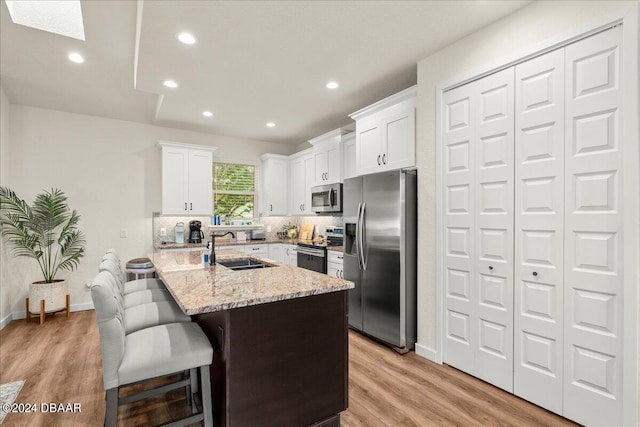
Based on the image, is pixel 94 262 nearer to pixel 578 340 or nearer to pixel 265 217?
pixel 265 217

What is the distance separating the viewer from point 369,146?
3715 mm

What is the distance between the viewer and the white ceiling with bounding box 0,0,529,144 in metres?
2.30

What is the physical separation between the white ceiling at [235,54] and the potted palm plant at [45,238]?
1.36 meters

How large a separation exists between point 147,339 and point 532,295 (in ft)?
8.17

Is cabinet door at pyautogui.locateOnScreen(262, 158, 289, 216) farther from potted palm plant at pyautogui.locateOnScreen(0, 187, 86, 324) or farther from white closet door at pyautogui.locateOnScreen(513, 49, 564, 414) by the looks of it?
white closet door at pyautogui.locateOnScreen(513, 49, 564, 414)

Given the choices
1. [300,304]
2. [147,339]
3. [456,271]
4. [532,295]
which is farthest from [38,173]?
[532,295]

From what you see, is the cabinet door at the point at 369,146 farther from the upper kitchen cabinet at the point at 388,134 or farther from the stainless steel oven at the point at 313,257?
the stainless steel oven at the point at 313,257

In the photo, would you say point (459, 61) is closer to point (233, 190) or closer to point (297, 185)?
point (297, 185)

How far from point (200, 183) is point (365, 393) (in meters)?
4.07

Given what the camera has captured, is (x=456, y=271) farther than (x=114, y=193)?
No

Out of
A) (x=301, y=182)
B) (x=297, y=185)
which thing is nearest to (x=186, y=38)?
(x=301, y=182)

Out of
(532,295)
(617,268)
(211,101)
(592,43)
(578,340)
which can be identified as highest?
(211,101)

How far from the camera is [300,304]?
6.04ft

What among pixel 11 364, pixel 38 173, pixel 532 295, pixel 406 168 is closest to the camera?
pixel 532 295
